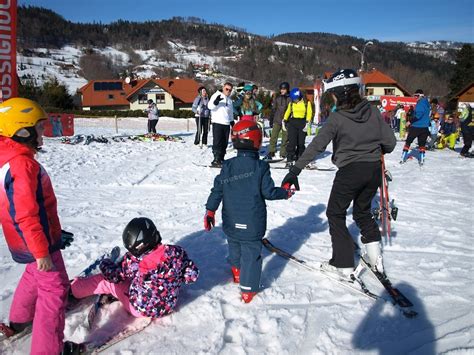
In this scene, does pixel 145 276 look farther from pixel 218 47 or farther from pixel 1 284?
pixel 218 47

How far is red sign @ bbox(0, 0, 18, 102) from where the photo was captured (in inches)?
224

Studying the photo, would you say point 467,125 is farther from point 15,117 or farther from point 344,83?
point 15,117

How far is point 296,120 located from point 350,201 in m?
6.08

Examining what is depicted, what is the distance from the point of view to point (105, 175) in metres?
8.57

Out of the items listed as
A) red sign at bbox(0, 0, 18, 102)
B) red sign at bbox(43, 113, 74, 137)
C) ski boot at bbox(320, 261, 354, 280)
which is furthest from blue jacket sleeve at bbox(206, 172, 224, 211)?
red sign at bbox(43, 113, 74, 137)

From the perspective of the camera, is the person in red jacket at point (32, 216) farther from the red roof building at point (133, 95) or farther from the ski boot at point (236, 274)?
the red roof building at point (133, 95)

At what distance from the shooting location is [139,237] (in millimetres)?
2740

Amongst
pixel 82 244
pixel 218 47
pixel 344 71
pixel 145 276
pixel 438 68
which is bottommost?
pixel 82 244

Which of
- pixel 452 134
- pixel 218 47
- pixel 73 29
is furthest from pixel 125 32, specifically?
pixel 452 134

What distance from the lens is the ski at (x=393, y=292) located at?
3.18m

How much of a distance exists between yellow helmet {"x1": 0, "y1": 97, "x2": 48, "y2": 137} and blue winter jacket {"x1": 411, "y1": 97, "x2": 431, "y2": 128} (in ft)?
32.6

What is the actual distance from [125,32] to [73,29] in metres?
23.4

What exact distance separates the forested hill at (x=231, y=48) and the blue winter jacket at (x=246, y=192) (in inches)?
4106


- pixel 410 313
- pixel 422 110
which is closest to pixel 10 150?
pixel 410 313
